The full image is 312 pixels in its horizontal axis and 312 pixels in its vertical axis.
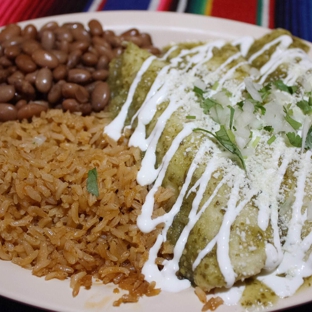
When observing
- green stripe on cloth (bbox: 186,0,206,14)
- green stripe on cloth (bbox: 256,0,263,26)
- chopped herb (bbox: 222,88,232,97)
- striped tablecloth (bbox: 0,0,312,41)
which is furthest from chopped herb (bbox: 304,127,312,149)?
green stripe on cloth (bbox: 186,0,206,14)

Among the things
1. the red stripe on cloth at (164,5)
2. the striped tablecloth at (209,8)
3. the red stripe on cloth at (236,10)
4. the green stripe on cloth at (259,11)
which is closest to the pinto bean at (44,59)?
the striped tablecloth at (209,8)

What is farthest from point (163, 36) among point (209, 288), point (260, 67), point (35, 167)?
point (209, 288)

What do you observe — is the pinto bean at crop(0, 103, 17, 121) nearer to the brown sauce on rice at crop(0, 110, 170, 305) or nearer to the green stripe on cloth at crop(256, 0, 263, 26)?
the brown sauce on rice at crop(0, 110, 170, 305)

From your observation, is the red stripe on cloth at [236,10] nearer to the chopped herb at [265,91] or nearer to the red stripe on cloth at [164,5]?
the red stripe on cloth at [164,5]

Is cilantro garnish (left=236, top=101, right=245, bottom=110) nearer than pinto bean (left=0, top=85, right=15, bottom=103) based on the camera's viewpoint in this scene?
Yes

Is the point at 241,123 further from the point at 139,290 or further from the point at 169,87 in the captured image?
the point at 139,290
